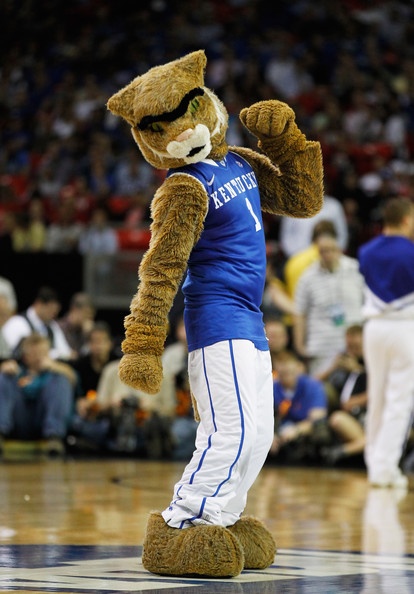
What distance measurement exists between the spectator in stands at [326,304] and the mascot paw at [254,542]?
595 cm

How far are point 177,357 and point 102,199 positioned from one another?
13.1ft

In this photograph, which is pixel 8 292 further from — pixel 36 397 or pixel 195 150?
pixel 195 150

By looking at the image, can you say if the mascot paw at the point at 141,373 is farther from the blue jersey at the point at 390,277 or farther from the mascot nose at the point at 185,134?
the blue jersey at the point at 390,277

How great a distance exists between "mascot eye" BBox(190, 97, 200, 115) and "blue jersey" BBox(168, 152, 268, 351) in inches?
7.7

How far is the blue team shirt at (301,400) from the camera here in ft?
32.4

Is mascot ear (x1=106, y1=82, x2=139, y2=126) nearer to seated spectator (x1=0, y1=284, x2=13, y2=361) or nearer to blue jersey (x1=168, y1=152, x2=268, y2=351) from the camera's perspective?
blue jersey (x1=168, y1=152, x2=268, y2=351)

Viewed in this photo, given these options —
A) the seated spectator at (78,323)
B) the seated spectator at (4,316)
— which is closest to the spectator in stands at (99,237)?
the seated spectator at (78,323)

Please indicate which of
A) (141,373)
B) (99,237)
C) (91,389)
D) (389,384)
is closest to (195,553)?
(141,373)

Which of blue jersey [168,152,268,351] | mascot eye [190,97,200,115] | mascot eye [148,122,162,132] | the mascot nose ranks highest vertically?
mascot eye [190,97,200,115]

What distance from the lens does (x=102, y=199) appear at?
14164mm

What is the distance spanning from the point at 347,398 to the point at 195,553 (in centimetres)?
600

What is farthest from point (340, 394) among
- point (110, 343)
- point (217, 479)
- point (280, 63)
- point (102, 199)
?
point (280, 63)

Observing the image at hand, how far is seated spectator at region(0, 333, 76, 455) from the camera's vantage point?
33.8ft

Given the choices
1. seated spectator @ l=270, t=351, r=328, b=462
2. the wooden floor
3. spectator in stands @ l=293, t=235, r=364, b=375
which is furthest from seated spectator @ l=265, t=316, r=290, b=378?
the wooden floor
